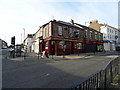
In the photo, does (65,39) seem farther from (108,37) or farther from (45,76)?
(108,37)

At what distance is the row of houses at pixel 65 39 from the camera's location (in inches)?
698

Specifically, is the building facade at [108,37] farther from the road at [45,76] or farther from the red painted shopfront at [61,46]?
→ the road at [45,76]

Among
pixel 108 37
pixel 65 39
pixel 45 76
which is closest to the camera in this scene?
pixel 45 76

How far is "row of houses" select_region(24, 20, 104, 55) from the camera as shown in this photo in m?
17.7

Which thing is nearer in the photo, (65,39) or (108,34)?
(65,39)

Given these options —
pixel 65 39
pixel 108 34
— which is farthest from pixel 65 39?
pixel 108 34

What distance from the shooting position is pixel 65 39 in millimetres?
19062

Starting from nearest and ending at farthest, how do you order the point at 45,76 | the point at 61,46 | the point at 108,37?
the point at 45,76 < the point at 61,46 < the point at 108,37

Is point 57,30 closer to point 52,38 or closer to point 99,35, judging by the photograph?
point 52,38

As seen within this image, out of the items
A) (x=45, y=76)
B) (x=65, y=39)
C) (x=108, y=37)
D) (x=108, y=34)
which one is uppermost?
(x=108, y=34)

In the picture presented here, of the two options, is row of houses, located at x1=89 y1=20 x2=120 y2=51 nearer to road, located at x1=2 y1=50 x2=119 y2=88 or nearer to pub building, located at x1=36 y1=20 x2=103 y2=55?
pub building, located at x1=36 y1=20 x2=103 y2=55

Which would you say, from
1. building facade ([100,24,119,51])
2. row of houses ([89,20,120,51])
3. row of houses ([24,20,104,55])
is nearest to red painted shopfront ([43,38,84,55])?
row of houses ([24,20,104,55])

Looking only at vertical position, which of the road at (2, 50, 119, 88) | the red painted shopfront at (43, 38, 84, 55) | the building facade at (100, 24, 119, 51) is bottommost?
the road at (2, 50, 119, 88)

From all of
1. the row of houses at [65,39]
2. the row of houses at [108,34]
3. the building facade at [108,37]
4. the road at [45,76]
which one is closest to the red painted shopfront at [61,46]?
the row of houses at [65,39]
